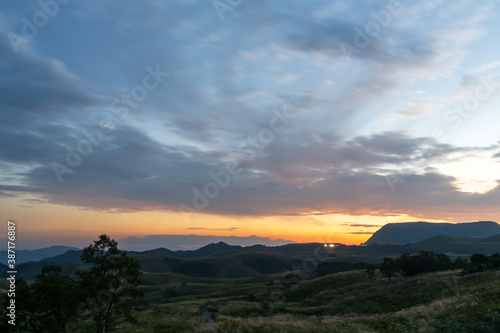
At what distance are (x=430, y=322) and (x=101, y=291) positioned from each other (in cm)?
2542

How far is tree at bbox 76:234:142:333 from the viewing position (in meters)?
23.7

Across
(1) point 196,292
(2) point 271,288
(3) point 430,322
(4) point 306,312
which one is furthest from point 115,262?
(1) point 196,292

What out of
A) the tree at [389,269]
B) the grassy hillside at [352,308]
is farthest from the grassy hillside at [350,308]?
the tree at [389,269]

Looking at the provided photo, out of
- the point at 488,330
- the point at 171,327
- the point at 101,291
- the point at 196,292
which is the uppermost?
the point at 101,291

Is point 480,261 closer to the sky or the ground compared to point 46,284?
closer to the ground

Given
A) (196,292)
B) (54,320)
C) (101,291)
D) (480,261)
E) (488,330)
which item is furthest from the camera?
(196,292)

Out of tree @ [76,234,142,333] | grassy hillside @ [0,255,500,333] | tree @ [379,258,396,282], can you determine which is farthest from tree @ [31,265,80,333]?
tree @ [379,258,396,282]

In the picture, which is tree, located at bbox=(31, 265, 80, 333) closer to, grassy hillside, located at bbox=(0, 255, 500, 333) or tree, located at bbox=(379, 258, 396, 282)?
grassy hillside, located at bbox=(0, 255, 500, 333)

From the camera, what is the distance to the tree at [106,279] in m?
23.7

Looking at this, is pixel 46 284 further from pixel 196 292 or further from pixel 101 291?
pixel 196 292

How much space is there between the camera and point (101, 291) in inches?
931

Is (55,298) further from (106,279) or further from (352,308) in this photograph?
(352,308)

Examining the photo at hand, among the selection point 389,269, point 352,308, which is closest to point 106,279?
point 352,308

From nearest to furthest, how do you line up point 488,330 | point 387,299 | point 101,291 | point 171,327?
1. point 488,330
2. point 101,291
3. point 171,327
4. point 387,299
